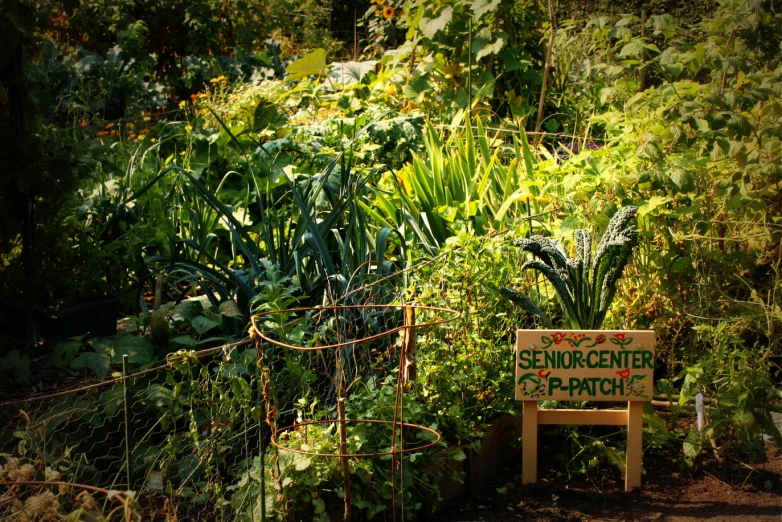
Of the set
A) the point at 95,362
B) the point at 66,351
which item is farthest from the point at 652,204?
the point at 66,351

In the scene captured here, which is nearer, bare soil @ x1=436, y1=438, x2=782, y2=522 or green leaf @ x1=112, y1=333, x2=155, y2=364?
bare soil @ x1=436, y1=438, x2=782, y2=522

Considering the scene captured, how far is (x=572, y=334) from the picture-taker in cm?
275

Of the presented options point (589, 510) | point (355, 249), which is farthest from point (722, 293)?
point (355, 249)

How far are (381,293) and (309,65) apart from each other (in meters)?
3.89

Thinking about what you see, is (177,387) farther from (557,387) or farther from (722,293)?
(722,293)

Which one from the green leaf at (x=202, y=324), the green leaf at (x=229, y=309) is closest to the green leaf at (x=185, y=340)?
the green leaf at (x=202, y=324)

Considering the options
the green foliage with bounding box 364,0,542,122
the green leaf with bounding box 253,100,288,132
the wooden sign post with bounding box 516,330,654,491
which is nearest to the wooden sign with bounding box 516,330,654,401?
the wooden sign post with bounding box 516,330,654,491

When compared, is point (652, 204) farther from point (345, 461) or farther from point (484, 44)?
point (484, 44)

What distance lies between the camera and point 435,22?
5645 mm

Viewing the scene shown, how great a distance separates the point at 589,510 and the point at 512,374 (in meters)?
0.59

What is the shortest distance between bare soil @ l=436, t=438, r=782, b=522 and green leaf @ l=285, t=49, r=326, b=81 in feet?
14.8

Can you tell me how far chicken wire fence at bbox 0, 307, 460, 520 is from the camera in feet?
7.39

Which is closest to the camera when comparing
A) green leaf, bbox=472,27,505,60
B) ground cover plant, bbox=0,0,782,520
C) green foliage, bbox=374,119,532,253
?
ground cover plant, bbox=0,0,782,520

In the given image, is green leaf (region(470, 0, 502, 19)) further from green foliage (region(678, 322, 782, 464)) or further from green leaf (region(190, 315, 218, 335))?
green leaf (region(190, 315, 218, 335))
